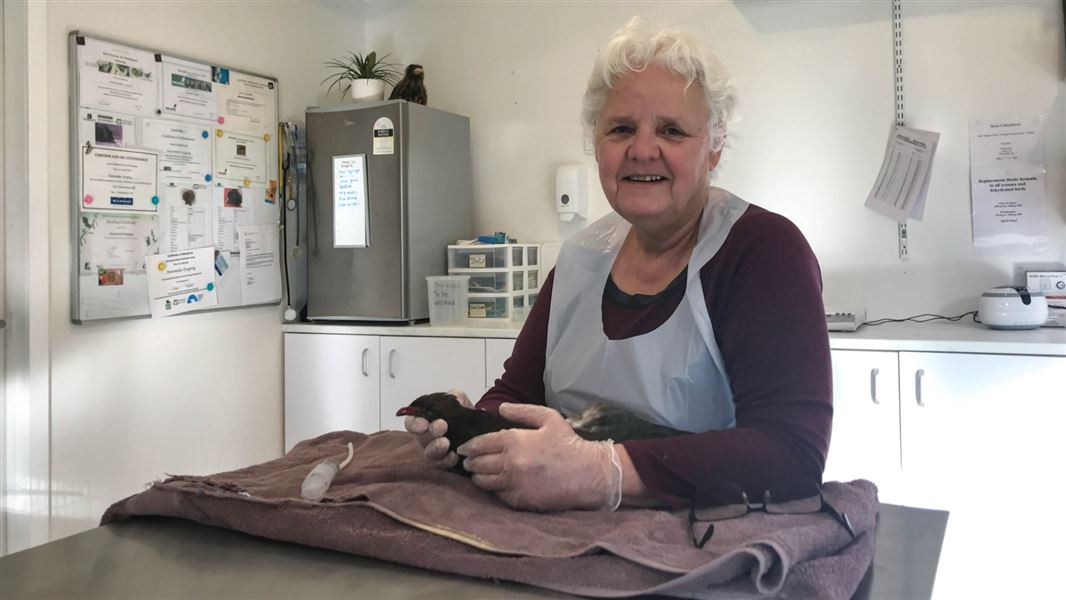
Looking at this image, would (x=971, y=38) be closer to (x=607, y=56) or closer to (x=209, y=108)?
(x=607, y=56)

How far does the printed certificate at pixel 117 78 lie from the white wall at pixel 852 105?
1.43 meters

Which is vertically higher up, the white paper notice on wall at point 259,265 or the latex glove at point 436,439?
the white paper notice on wall at point 259,265

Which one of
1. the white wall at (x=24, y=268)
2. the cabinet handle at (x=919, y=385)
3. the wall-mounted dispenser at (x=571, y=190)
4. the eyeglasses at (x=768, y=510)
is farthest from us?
the wall-mounted dispenser at (x=571, y=190)

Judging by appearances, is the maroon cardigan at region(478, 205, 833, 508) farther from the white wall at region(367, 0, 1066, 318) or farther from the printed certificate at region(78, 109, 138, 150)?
the printed certificate at region(78, 109, 138, 150)

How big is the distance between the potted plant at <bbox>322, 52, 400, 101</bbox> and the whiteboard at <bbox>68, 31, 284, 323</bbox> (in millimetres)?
324

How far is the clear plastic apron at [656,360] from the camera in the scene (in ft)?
3.90

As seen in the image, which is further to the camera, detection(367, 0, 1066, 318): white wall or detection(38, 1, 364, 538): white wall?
detection(367, 0, 1066, 318): white wall

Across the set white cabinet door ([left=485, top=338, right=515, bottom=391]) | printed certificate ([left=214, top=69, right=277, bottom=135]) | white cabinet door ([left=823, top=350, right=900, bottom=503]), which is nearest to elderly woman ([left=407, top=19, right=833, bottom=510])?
white cabinet door ([left=823, top=350, right=900, bottom=503])

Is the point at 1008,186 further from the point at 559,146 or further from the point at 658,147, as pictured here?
the point at 658,147

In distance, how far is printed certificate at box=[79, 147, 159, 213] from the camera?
2.46 meters

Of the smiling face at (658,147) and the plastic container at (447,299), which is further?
the plastic container at (447,299)

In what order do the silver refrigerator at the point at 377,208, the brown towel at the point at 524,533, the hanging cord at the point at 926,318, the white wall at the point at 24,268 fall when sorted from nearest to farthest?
the brown towel at the point at 524,533, the white wall at the point at 24,268, the hanging cord at the point at 926,318, the silver refrigerator at the point at 377,208

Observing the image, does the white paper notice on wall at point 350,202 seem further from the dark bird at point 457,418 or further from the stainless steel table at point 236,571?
the stainless steel table at point 236,571

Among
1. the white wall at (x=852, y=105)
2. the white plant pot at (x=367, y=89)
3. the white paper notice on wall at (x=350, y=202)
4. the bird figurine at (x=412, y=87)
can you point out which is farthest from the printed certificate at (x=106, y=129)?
the white wall at (x=852, y=105)
